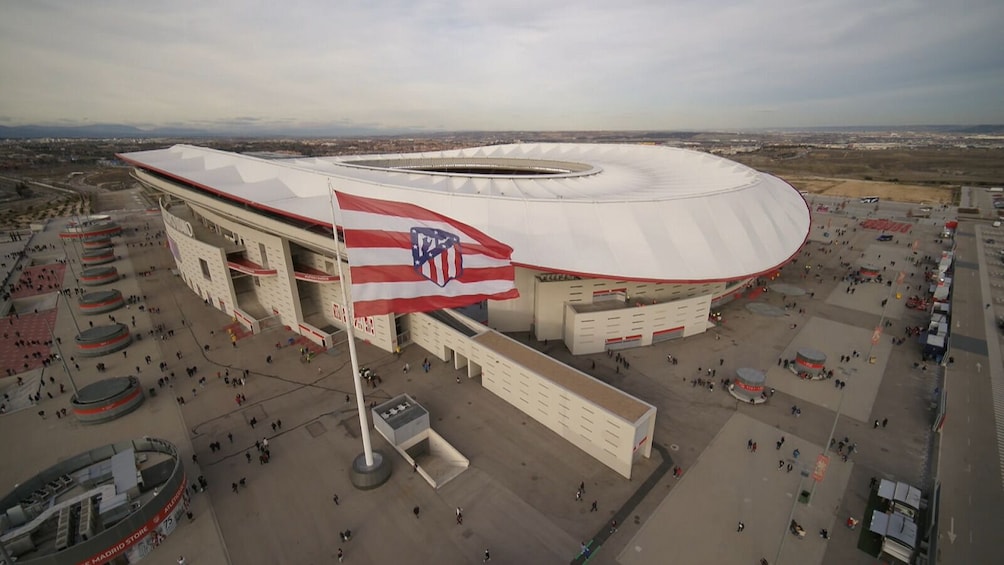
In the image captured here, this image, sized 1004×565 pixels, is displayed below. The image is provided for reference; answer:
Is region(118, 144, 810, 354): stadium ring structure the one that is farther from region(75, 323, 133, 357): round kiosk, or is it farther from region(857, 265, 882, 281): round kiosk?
region(857, 265, 882, 281): round kiosk

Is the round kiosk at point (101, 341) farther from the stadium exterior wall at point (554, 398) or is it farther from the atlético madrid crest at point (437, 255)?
the atlético madrid crest at point (437, 255)

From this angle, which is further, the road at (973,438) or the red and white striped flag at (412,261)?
the road at (973,438)

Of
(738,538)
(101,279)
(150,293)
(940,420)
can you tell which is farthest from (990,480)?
(101,279)

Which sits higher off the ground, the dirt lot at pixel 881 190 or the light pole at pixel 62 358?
the dirt lot at pixel 881 190

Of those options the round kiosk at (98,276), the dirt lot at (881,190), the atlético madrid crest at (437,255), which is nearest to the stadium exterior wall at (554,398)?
the atlético madrid crest at (437,255)

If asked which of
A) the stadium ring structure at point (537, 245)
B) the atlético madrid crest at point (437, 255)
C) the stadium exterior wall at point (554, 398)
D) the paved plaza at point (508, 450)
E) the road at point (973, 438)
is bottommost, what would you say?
the road at point (973, 438)

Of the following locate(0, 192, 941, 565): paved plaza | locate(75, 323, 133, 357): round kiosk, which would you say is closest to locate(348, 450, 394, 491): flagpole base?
locate(0, 192, 941, 565): paved plaza

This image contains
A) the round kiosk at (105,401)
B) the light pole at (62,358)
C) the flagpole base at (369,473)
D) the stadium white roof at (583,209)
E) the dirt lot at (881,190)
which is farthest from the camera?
the dirt lot at (881,190)
